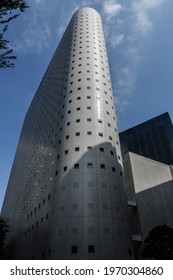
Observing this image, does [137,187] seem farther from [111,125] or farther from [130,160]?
[111,125]

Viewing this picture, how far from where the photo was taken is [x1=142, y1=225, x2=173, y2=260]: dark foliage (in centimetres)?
1437

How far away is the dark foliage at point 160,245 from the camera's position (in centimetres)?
1437

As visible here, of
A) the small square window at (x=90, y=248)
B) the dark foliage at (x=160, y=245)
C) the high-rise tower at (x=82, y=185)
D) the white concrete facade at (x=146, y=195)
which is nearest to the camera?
the dark foliage at (x=160, y=245)

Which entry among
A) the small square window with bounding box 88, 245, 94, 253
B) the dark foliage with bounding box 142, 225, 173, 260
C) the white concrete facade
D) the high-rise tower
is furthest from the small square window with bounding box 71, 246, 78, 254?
the white concrete facade

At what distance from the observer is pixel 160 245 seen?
48.9 ft

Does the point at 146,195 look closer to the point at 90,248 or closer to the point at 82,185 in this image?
the point at 82,185

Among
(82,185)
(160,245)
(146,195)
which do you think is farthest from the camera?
(146,195)

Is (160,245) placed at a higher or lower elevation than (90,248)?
lower

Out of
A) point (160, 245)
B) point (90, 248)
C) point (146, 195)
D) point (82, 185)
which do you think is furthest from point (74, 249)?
point (146, 195)

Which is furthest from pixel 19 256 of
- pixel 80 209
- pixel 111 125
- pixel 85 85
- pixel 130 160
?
pixel 85 85

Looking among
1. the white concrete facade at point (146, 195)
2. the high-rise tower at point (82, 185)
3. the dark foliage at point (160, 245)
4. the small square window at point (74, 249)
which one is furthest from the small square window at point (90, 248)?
the white concrete facade at point (146, 195)

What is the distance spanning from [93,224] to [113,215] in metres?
2.39

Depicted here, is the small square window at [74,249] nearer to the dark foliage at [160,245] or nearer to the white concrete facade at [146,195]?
the dark foliage at [160,245]

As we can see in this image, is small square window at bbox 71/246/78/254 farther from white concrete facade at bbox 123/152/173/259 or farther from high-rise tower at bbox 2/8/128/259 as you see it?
white concrete facade at bbox 123/152/173/259
